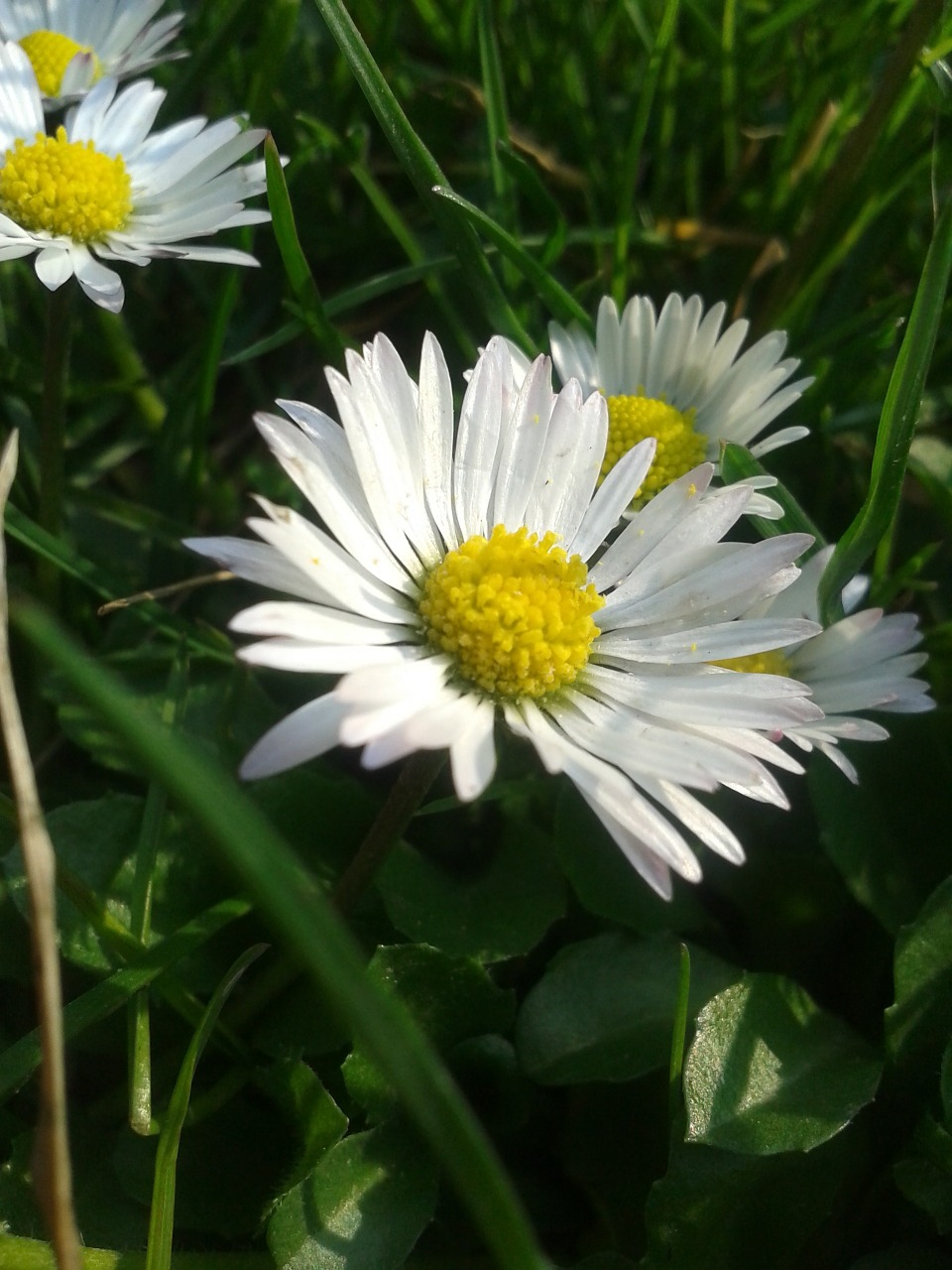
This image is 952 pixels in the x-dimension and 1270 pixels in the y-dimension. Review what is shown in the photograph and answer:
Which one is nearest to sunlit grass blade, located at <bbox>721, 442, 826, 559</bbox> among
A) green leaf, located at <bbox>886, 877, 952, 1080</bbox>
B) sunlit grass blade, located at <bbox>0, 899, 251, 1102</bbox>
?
green leaf, located at <bbox>886, 877, 952, 1080</bbox>

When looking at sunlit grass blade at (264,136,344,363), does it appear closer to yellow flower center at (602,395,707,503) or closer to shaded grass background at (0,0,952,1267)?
shaded grass background at (0,0,952,1267)

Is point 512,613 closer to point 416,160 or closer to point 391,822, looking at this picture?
point 391,822

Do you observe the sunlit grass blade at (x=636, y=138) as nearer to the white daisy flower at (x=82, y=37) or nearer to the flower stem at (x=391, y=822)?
the white daisy flower at (x=82, y=37)

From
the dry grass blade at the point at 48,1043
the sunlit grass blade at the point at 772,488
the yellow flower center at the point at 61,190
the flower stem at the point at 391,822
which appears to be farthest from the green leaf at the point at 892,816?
the yellow flower center at the point at 61,190

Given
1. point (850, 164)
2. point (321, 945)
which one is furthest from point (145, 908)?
point (850, 164)

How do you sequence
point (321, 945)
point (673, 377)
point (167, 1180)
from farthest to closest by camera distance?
point (673, 377) < point (167, 1180) < point (321, 945)
